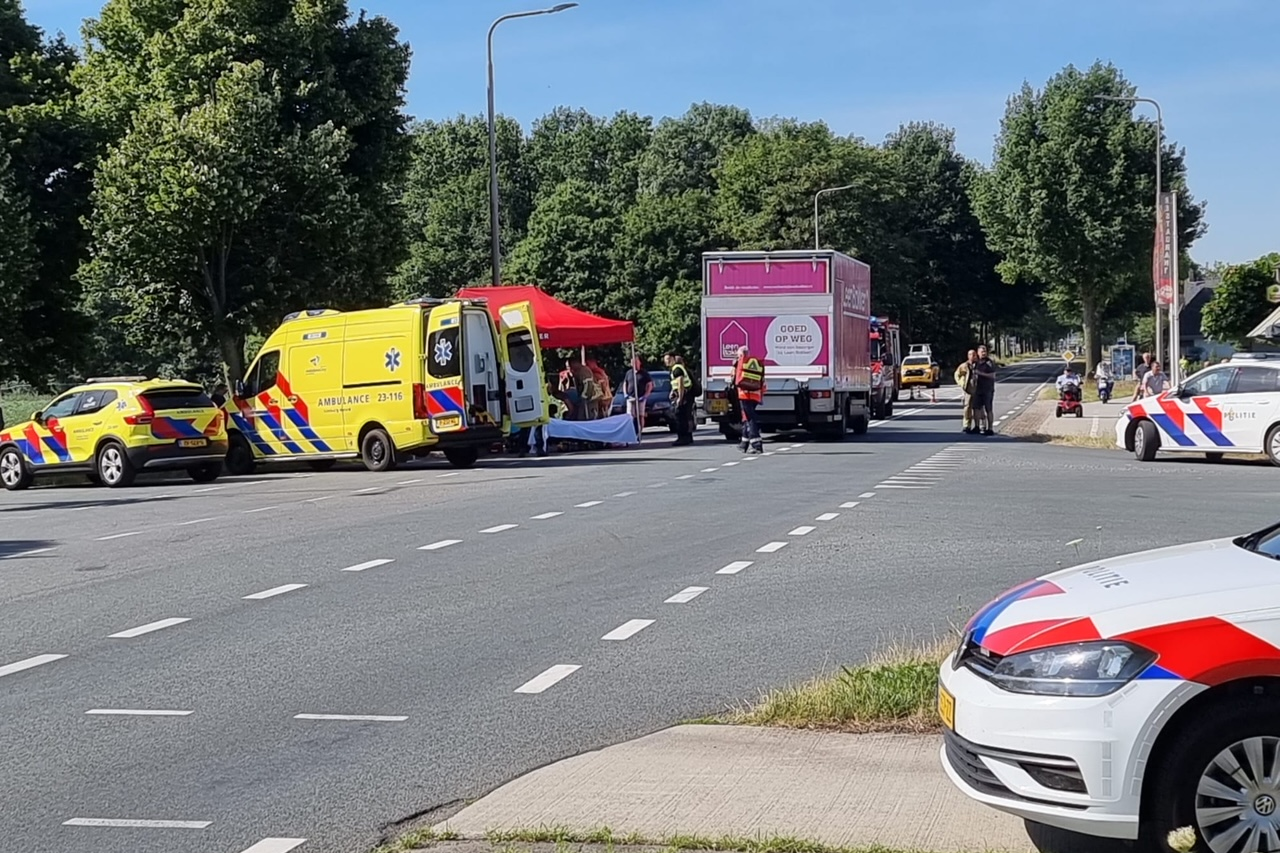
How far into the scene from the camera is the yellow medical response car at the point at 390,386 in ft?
78.2

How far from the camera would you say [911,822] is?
5.18 m

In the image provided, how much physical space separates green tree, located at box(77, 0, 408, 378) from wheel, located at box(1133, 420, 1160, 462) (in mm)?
17638

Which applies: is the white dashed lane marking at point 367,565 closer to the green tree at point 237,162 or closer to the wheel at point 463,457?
the wheel at point 463,457

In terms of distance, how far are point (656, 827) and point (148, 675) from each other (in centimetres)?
395

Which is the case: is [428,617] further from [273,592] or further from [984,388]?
[984,388]

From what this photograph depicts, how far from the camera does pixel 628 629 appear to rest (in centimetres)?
907

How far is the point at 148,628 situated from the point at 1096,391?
175ft

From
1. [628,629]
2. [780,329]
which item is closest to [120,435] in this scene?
[780,329]

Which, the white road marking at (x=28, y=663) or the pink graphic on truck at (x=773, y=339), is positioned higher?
the pink graphic on truck at (x=773, y=339)

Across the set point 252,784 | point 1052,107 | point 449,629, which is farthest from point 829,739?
point 1052,107

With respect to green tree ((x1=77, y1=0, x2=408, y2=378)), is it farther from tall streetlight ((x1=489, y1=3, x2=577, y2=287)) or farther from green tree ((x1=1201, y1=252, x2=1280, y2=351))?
green tree ((x1=1201, y1=252, x2=1280, y2=351))

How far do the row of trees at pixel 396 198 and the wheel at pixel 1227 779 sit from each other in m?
28.5

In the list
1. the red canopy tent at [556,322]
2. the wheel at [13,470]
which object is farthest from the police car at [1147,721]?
the red canopy tent at [556,322]

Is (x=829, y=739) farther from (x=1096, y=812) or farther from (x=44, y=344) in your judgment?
(x=44, y=344)
